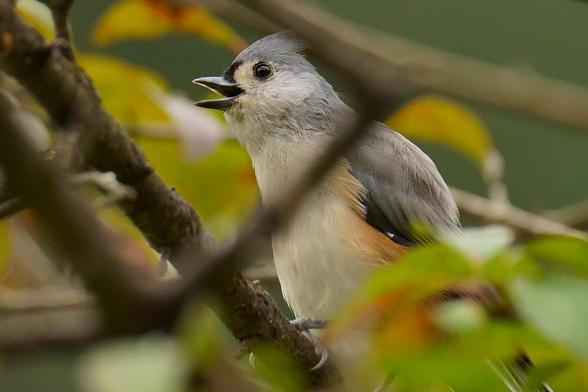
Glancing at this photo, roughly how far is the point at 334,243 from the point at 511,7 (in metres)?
5.32

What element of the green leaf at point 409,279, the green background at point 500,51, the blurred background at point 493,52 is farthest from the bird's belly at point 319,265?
the green background at point 500,51

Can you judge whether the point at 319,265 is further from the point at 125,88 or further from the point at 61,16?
the point at 61,16

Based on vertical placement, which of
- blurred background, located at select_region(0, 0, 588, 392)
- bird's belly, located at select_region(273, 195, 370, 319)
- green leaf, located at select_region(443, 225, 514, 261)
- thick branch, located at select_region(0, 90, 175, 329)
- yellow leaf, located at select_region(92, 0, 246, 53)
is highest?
thick branch, located at select_region(0, 90, 175, 329)

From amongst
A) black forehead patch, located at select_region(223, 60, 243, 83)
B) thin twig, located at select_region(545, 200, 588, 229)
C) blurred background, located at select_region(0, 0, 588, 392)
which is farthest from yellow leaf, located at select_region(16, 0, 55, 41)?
blurred background, located at select_region(0, 0, 588, 392)

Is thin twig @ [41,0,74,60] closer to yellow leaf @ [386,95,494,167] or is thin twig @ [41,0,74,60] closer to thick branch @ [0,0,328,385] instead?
thick branch @ [0,0,328,385]

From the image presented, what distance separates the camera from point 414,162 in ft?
11.8

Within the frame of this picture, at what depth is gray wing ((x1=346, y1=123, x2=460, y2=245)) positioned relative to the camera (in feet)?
10.8

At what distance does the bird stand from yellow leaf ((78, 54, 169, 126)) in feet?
1.76

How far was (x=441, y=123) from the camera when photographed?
295cm

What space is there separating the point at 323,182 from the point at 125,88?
2.85 ft

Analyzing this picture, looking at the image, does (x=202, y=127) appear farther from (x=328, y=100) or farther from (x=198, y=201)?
(x=328, y=100)

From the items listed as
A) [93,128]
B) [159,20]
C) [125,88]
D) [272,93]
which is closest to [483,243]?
[93,128]

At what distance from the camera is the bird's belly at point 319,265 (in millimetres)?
3043

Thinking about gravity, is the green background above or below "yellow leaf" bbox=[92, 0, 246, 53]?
below
